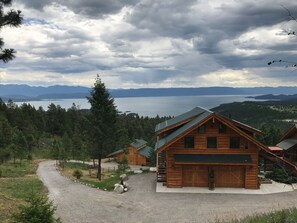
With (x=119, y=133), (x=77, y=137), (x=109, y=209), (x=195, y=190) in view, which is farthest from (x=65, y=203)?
(x=77, y=137)

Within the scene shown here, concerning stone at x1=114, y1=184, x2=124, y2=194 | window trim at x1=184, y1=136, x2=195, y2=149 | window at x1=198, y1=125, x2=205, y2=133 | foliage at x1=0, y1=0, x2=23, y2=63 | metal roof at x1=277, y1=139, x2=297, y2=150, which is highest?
foliage at x1=0, y1=0, x2=23, y2=63

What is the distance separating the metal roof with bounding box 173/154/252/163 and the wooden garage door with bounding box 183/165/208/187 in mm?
1294

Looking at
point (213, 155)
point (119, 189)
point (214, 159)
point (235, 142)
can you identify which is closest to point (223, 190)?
point (214, 159)

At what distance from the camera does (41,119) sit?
387 ft

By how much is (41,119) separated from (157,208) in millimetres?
99607

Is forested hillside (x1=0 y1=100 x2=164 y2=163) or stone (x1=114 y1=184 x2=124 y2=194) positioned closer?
stone (x1=114 y1=184 x2=124 y2=194)

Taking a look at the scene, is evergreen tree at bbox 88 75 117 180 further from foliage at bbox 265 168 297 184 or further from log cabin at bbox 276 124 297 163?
log cabin at bbox 276 124 297 163

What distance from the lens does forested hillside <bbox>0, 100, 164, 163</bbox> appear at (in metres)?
58.7

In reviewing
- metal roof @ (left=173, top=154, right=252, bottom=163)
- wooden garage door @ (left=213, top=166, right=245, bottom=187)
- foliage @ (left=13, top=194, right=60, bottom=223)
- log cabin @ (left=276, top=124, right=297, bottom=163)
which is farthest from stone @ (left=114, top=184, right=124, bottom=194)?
log cabin @ (left=276, top=124, right=297, bottom=163)

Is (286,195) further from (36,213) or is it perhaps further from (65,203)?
(36,213)

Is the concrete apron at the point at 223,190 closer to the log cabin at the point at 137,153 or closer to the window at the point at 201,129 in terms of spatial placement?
the window at the point at 201,129

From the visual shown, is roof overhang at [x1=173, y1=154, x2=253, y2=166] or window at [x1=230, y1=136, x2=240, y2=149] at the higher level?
window at [x1=230, y1=136, x2=240, y2=149]

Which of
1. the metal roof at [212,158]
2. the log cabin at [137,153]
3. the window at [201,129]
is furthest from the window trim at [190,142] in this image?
the log cabin at [137,153]

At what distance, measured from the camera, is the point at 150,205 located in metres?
26.6
